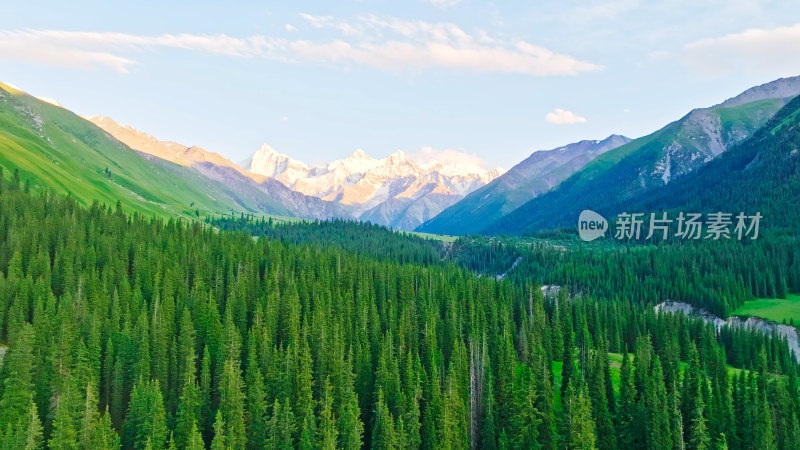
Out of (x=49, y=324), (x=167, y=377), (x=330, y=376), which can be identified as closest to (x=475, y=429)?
(x=330, y=376)

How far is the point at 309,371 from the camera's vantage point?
90.4 metres

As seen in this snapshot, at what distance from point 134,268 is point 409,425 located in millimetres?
81742

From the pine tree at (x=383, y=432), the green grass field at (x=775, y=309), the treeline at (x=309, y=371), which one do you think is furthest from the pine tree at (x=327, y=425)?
the green grass field at (x=775, y=309)

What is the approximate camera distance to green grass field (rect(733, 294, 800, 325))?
17088 cm

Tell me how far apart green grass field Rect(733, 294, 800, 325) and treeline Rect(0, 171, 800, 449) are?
1394 inches

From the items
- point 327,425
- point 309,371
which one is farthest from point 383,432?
point 309,371

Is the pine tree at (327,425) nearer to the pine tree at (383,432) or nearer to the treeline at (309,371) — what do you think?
the treeline at (309,371)

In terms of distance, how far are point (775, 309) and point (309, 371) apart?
156 meters

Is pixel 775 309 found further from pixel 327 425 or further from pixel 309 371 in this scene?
pixel 327 425

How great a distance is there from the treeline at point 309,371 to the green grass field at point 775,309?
35.4m

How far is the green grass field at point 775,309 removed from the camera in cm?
17088

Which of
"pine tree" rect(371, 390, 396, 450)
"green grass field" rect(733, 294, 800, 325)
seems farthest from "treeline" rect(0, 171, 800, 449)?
"green grass field" rect(733, 294, 800, 325)

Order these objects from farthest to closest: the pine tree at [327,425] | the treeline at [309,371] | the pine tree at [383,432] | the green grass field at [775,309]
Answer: the green grass field at [775,309]
the treeline at [309,371]
the pine tree at [383,432]
the pine tree at [327,425]

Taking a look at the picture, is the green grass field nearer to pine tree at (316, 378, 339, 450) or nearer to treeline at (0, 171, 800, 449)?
treeline at (0, 171, 800, 449)
